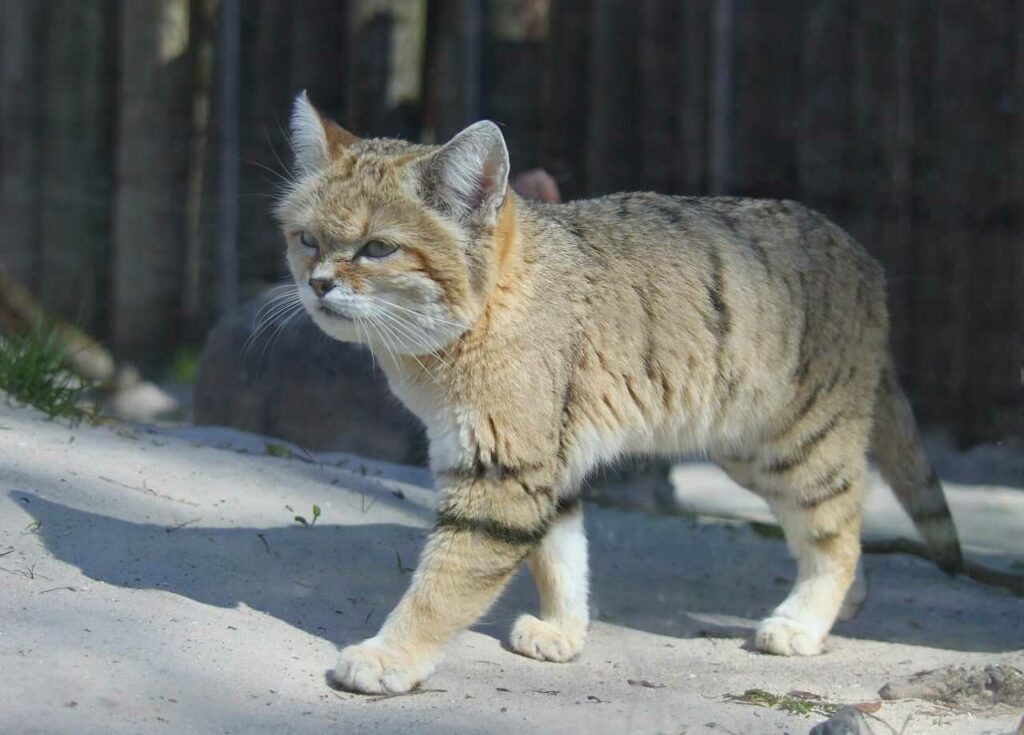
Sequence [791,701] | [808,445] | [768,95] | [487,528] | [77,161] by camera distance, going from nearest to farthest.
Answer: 1. [791,701]
2. [487,528]
3. [808,445]
4. [768,95]
5. [77,161]

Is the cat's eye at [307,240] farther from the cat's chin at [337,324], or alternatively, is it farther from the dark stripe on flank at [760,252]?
the dark stripe on flank at [760,252]

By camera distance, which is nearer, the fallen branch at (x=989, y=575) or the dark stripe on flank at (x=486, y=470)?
the dark stripe on flank at (x=486, y=470)

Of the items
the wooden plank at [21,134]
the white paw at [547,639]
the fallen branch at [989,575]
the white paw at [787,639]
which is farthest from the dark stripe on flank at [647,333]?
the wooden plank at [21,134]

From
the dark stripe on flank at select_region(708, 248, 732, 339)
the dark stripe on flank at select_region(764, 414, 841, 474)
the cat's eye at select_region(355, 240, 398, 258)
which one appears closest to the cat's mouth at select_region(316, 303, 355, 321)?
the cat's eye at select_region(355, 240, 398, 258)

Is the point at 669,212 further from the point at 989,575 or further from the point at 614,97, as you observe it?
the point at 614,97

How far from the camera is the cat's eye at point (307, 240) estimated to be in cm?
390

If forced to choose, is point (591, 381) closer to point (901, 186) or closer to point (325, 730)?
point (325, 730)

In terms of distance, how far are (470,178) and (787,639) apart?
1.84 m

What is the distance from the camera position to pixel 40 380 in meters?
5.36

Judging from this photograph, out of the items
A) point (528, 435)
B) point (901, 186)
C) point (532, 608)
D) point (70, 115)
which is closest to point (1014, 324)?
point (901, 186)

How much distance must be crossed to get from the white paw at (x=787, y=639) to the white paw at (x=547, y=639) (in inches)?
24.5

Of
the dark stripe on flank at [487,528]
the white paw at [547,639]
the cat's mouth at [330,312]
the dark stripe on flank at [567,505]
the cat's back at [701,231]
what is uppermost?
the cat's back at [701,231]

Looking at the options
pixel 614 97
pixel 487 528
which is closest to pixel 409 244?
Result: pixel 487 528

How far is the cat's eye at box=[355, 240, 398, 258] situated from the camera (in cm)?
379
